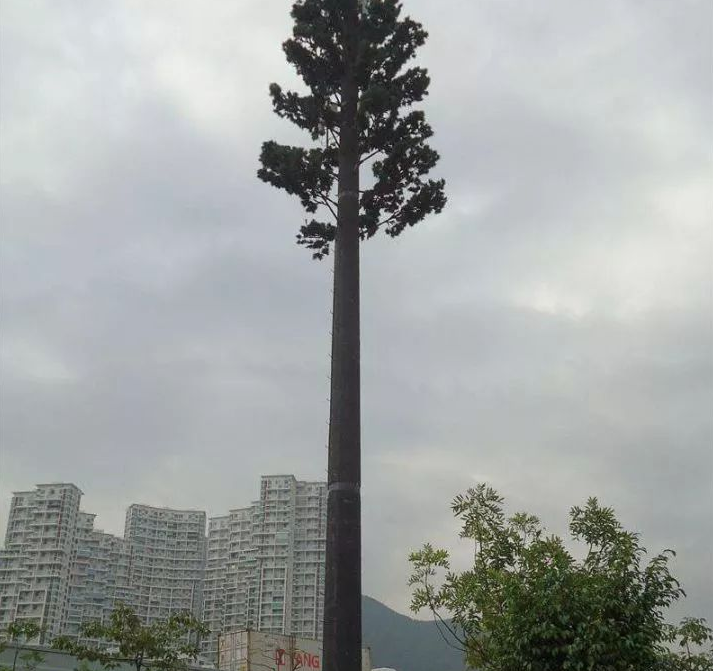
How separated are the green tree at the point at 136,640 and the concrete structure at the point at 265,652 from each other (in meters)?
29.1

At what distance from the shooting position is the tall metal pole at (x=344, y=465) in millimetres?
12703

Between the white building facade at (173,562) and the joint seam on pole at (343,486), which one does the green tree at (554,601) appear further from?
the white building facade at (173,562)

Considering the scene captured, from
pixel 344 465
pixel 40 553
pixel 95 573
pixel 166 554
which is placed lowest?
pixel 344 465

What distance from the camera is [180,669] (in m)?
20.2

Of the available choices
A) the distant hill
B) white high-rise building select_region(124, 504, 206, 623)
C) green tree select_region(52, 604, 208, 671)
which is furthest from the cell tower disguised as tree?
the distant hill

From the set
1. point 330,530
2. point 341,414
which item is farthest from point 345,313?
point 330,530

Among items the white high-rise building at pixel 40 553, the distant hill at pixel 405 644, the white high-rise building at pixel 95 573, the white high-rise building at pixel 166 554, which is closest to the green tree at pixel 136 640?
the white high-rise building at pixel 40 553

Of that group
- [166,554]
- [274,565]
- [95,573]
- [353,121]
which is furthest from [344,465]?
[166,554]

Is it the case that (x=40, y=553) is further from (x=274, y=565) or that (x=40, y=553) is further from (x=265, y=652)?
(x=265, y=652)

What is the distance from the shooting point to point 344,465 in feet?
44.1

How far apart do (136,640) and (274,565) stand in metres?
79.9

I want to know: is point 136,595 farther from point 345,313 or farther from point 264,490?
point 345,313

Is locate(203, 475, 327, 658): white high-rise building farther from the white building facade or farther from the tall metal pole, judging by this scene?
the tall metal pole

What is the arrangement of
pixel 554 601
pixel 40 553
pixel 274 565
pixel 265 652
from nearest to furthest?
pixel 554 601
pixel 265 652
pixel 274 565
pixel 40 553
